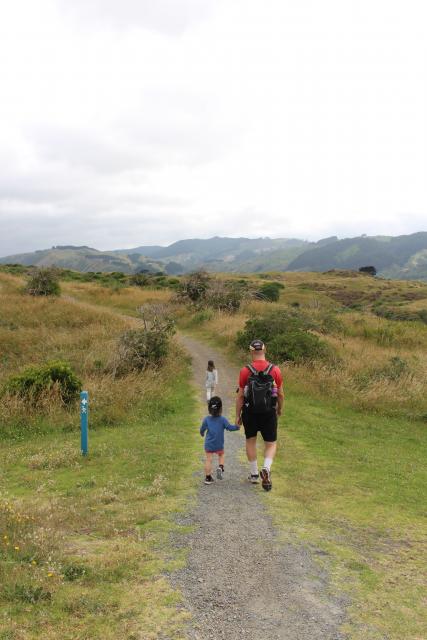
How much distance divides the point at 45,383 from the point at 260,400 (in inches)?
331

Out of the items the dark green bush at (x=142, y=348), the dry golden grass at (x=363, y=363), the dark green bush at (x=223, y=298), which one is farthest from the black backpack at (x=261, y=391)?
the dark green bush at (x=223, y=298)

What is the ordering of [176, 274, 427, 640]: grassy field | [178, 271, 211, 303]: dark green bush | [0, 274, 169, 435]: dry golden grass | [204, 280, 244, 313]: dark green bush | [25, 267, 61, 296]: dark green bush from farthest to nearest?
[178, 271, 211, 303]: dark green bush, [25, 267, 61, 296]: dark green bush, [204, 280, 244, 313]: dark green bush, [0, 274, 169, 435]: dry golden grass, [176, 274, 427, 640]: grassy field

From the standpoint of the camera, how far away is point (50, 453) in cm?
995

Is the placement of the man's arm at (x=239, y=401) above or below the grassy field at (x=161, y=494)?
above

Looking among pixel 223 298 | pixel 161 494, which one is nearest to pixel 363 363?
pixel 161 494

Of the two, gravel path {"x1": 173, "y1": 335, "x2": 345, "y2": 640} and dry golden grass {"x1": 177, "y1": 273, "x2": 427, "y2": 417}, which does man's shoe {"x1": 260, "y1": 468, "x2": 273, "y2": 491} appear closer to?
gravel path {"x1": 173, "y1": 335, "x2": 345, "y2": 640}

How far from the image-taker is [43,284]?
112 ft

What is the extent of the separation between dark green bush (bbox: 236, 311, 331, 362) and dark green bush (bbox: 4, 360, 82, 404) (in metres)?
8.20

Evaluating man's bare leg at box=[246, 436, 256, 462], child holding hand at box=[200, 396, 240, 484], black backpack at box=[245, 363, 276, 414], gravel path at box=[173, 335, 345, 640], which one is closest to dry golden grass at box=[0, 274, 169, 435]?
→ child holding hand at box=[200, 396, 240, 484]

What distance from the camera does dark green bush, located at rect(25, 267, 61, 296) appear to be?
1334 inches

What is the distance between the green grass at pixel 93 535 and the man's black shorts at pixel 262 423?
160cm

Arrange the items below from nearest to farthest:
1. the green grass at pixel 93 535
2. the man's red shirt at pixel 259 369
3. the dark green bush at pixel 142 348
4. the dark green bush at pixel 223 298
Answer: the green grass at pixel 93 535
the man's red shirt at pixel 259 369
the dark green bush at pixel 142 348
the dark green bush at pixel 223 298

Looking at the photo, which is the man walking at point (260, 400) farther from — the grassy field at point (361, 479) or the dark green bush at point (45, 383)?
the dark green bush at point (45, 383)

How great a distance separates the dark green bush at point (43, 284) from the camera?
33.9m
